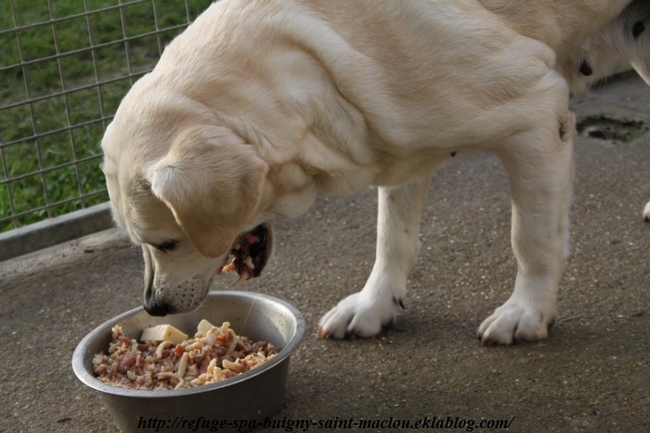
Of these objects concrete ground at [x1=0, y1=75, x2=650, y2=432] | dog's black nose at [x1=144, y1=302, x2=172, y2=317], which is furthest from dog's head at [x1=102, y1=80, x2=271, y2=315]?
concrete ground at [x1=0, y1=75, x2=650, y2=432]

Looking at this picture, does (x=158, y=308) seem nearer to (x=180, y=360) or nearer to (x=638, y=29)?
(x=180, y=360)

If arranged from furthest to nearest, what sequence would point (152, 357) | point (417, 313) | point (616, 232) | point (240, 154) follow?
point (616, 232) < point (417, 313) < point (152, 357) < point (240, 154)

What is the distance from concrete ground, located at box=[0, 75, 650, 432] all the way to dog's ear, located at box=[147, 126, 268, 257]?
2.57ft

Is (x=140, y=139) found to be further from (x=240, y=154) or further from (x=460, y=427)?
(x=460, y=427)

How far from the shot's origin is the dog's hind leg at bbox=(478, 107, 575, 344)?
9.84 feet

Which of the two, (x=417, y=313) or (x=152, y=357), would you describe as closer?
(x=152, y=357)

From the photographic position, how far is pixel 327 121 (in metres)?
2.78

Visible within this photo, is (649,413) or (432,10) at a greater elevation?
(432,10)

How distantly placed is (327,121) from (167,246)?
2.10ft

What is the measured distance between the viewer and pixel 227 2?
9.26 ft

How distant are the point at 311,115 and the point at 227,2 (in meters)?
0.47

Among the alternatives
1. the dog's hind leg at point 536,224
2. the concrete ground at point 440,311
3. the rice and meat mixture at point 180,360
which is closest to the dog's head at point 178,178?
the rice and meat mixture at point 180,360

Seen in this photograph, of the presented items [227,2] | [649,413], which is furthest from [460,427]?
[227,2]

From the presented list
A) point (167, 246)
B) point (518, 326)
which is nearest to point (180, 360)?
point (167, 246)
